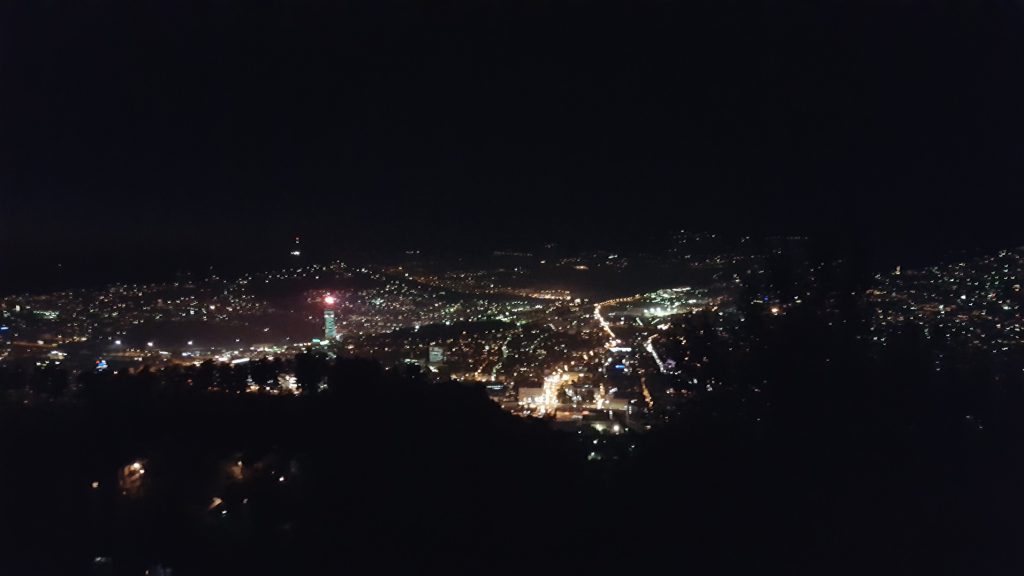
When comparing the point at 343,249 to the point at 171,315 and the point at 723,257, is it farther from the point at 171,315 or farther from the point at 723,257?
the point at 723,257

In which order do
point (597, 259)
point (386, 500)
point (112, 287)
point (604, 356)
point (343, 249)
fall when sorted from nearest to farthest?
point (386, 500) < point (604, 356) < point (112, 287) < point (597, 259) < point (343, 249)

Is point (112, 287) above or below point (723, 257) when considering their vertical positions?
below

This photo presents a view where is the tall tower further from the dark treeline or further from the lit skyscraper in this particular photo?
the dark treeline

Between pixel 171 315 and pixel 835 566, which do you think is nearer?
pixel 835 566

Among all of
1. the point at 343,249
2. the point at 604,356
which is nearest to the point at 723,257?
the point at 604,356

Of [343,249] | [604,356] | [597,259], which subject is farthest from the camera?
[343,249]

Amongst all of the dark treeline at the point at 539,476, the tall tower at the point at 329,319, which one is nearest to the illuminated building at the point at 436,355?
the tall tower at the point at 329,319

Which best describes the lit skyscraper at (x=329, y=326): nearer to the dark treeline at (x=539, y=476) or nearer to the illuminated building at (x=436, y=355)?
the illuminated building at (x=436, y=355)
